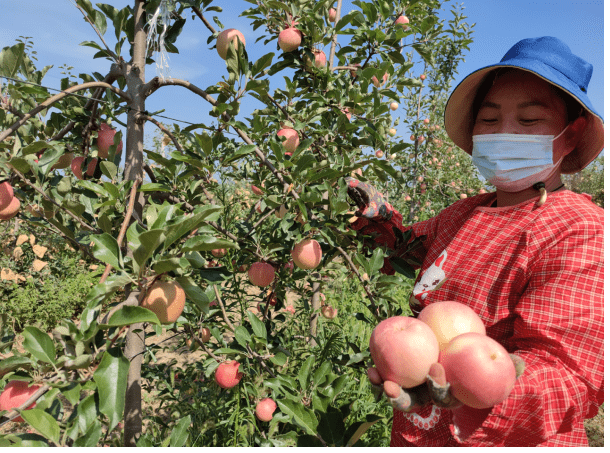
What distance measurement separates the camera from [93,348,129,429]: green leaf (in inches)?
25.3

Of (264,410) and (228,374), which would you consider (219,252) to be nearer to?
(228,374)

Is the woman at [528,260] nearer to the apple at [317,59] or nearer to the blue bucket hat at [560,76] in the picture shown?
the blue bucket hat at [560,76]

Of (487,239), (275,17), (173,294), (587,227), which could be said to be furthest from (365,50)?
(173,294)

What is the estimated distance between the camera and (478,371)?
0.60 meters

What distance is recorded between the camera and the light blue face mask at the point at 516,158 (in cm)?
100

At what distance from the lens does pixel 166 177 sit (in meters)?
1.44

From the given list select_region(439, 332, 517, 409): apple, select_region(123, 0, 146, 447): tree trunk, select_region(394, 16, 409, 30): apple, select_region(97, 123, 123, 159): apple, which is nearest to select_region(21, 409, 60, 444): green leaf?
select_region(123, 0, 146, 447): tree trunk

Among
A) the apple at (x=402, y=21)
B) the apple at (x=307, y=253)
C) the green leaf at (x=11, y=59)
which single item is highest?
the apple at (x=402, y=21)

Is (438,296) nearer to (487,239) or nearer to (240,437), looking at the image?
(487,239)

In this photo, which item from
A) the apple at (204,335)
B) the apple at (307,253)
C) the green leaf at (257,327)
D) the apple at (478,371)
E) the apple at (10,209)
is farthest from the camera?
the apple at (204,335)

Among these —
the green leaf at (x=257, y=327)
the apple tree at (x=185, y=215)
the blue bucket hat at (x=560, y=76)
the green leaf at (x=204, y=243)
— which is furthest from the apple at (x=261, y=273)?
the blue bucket hat at (x=560, y=76)

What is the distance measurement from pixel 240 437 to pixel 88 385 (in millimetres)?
1299

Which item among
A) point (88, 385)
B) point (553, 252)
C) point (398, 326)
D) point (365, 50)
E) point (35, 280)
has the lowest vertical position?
point (35, 280)

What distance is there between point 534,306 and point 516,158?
1.41 feet
